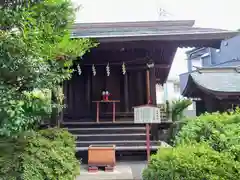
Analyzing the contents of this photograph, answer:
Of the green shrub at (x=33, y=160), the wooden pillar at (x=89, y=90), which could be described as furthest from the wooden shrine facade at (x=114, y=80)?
the green shrub at (x=33, y=160)

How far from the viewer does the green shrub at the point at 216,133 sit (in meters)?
3.16

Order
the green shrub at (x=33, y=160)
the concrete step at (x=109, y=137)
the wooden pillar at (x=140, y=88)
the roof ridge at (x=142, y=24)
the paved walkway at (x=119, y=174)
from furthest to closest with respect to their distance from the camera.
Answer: the roof ridge at (x=142, y=24)
the wooden pillar at (x=140, y=88)
the concrete step at (x=109, y=137)
the paved walkway at (x=119, y=174)
the green shrub at (x=33, y=160)

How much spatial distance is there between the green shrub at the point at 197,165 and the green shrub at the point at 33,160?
4.81ft

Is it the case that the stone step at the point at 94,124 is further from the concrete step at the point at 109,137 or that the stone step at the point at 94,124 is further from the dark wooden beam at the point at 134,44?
the dark wooden beam at the point at 134,44

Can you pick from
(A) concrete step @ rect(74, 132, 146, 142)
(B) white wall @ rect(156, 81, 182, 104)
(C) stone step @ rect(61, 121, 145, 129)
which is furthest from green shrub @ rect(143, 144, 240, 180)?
(B) white wall @ rect(156, 81, 182, 104)

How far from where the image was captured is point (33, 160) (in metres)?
3.49

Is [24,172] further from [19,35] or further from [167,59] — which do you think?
[167,59]

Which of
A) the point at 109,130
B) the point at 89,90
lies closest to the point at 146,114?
the point at 109,130

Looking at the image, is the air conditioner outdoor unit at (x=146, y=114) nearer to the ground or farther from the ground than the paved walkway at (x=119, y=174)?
farther from the ground

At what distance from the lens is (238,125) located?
355cm

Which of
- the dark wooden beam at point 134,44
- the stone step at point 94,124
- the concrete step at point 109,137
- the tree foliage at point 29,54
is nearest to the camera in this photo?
the tree foliage at point 29,54

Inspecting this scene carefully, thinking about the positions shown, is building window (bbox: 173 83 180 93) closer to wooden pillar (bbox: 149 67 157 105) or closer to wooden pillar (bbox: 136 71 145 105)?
wooden pillar (bbox: 136 71 145 105)

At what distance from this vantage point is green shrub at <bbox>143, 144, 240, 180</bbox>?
106 inches

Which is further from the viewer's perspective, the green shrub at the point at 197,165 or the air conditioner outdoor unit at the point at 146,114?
the air conditioner outdoor unit at the point at 146,114
